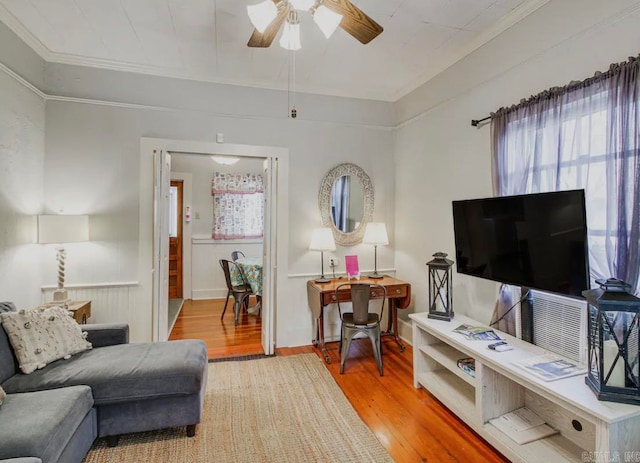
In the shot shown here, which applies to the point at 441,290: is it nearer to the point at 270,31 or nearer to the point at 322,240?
the point at 322,240

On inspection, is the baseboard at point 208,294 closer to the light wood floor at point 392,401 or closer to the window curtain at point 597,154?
the light wood floor at point 392,401

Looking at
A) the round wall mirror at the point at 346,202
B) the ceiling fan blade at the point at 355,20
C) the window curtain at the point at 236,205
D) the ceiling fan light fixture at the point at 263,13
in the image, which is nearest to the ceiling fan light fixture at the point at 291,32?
the ceiling fan light fixture at the point at 263,13

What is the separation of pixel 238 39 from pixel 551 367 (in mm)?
3161

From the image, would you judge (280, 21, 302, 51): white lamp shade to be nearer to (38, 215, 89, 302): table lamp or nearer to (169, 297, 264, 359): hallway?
(38, 215, 89, 302): table lamp

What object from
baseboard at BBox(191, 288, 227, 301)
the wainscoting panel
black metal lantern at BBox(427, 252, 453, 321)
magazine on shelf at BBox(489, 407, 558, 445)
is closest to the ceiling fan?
black metal lantern at BBox(427, 252, 453, 321)

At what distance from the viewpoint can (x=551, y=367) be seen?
185 centimetres

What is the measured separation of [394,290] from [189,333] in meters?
2.60

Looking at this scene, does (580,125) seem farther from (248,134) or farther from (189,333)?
(189,333)

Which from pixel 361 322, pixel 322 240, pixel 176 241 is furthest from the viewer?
pixel 176 241

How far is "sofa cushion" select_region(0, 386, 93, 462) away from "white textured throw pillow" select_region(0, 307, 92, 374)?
0.32m

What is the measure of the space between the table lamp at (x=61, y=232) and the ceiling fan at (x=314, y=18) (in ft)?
7.15

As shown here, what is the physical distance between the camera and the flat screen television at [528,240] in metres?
1.79

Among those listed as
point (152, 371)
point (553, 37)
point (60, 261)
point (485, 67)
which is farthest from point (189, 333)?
point (553, 37)

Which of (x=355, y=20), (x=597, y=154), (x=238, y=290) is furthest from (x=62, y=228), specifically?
(x=597, y=154)
